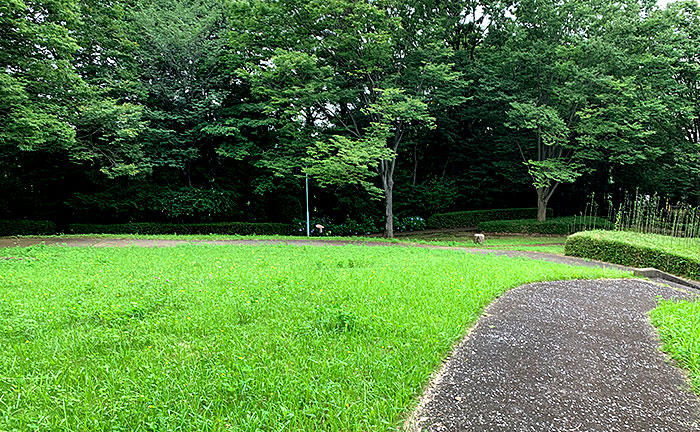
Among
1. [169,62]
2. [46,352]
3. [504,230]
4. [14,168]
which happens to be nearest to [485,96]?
[504,230]

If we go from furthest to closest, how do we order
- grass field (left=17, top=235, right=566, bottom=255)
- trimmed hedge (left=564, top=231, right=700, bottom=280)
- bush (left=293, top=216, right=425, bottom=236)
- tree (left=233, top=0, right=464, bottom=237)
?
1. bush (left=293, top=216, right=425, bottom=236)
2. grass field (left=17, top=235, right=566, bottom=255)
3. tree (left=233, top=0, right=464, bottom=237)
4. trimmed hedge (left=564, top=231, right=700, bottom=280)

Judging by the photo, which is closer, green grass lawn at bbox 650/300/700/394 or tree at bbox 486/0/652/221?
green grass lawn at bbox 650/300/700/394

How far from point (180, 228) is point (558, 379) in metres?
15.0

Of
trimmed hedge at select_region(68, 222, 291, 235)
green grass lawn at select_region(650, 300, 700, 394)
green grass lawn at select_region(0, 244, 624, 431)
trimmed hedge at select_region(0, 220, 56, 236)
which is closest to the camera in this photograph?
green grass lawn at select_region(0, 244, 624, 431)

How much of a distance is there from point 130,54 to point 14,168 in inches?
265

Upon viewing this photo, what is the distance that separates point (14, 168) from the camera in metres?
15.0

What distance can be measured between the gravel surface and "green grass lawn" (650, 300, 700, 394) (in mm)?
77

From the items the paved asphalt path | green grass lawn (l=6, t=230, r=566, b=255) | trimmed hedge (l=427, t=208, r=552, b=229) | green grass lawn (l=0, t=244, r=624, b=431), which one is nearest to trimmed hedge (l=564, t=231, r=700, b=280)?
green grass lawn (l=6, t=230, r=566, b=255)

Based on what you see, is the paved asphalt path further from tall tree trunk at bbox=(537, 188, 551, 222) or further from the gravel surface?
tall tree trunk at bbox=(537, 188, 551, 222)

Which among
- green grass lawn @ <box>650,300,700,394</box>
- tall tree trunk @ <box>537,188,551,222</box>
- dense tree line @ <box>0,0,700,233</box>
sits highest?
dense tree line @ <box>0,0,700,233</box>

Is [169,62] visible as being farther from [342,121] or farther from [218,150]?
[342,121]

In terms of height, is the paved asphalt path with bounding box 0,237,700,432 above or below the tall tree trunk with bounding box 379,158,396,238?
below

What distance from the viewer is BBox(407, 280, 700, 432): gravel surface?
2027 mm

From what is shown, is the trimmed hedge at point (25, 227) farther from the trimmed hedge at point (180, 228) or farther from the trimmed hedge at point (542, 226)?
the trimmed hedge at point (542, 226)
